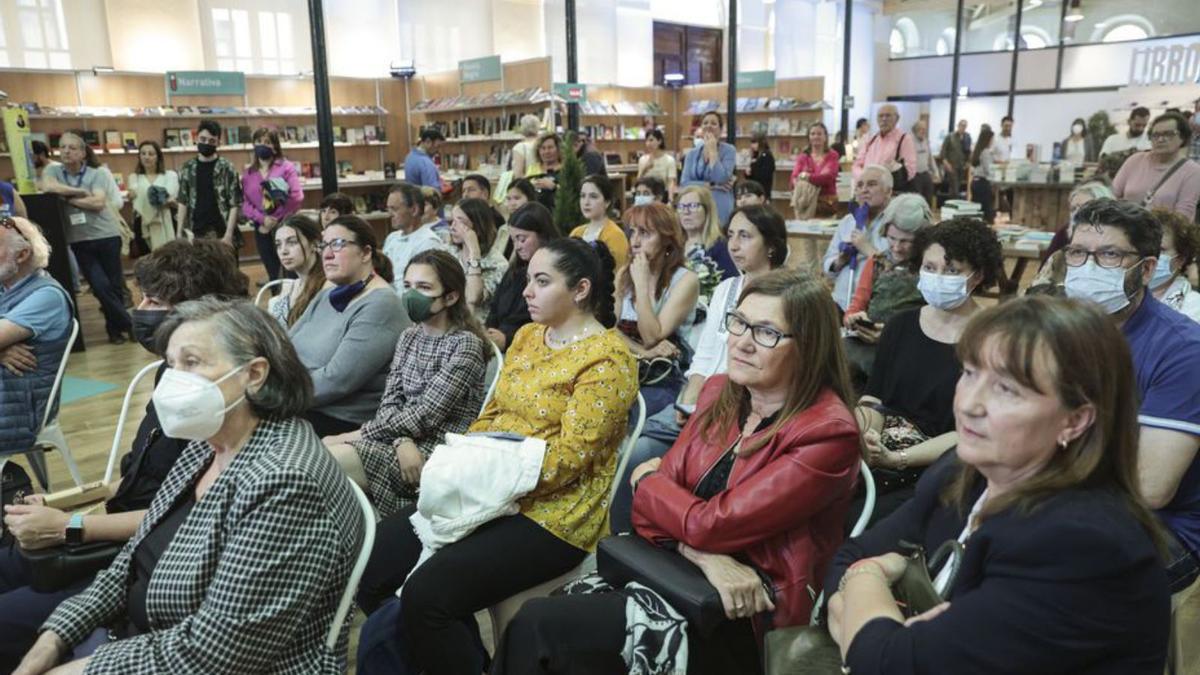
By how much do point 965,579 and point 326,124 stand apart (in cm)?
695

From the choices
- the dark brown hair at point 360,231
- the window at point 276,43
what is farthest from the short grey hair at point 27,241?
the window at point 276,43

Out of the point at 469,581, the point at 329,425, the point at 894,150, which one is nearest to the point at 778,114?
the point at 894,150

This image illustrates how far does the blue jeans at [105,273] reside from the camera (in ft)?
22.2

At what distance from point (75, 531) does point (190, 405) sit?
0.62m

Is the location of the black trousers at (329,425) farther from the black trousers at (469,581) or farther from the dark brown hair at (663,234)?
the dark brown hair at (663,234)

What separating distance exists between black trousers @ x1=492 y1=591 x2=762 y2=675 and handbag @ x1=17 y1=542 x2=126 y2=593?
1.02 meters

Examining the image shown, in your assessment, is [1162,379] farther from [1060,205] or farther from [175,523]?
[1060,205]

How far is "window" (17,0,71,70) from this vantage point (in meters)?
9.78

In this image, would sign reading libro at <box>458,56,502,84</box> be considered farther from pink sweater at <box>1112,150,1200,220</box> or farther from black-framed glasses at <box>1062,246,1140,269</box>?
black-framed glasses at <box>1062,246,1140,269</box>

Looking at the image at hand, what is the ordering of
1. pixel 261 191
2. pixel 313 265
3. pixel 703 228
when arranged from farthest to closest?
pixel 261 191 → pixel 703 228 → pixel 313 265

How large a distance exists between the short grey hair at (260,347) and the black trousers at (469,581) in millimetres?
540

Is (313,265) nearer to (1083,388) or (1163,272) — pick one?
(1083,388)

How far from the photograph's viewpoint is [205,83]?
31.0 feet

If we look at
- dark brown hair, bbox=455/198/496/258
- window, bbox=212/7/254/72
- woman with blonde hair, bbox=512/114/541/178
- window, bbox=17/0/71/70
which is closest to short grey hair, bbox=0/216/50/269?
dark brown hair, bbox=455/198/496/258
